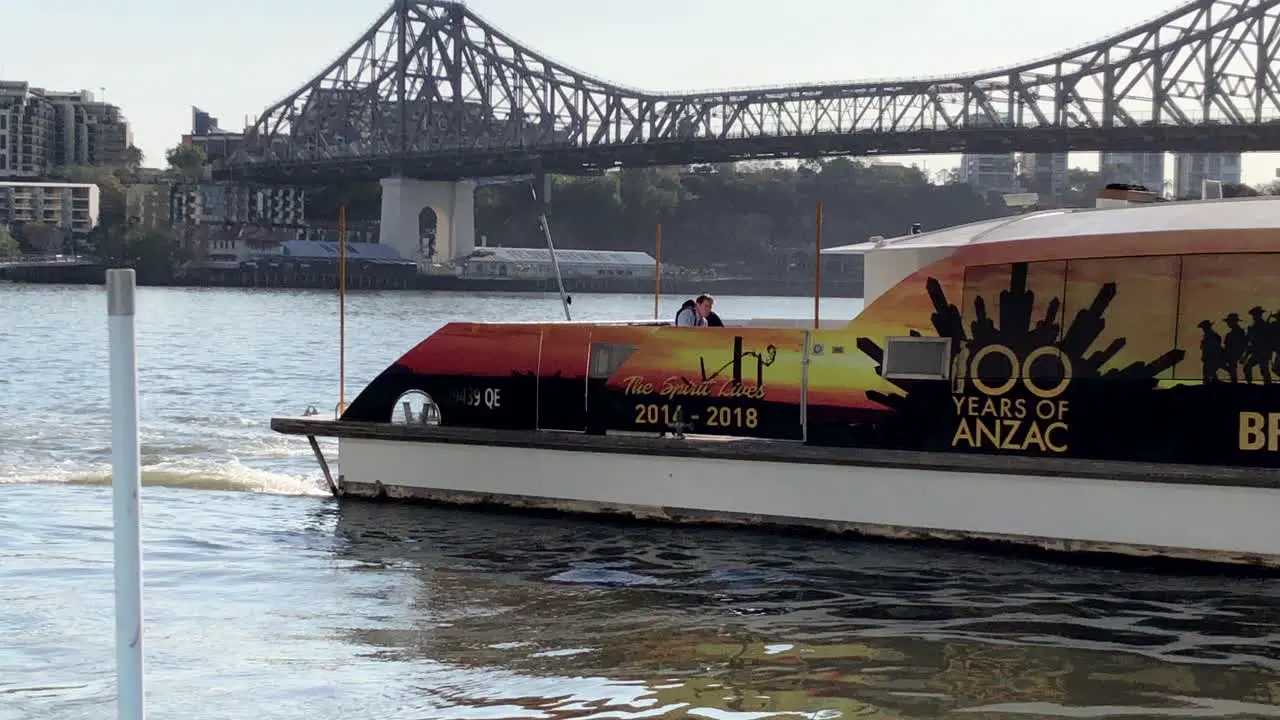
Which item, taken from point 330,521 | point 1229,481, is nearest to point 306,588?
point 330,521

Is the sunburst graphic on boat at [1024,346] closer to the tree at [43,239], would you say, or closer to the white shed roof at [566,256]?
the white shed roof at [566,256]

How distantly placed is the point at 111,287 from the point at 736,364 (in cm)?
810

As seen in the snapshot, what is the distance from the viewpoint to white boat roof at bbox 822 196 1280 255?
1071cm

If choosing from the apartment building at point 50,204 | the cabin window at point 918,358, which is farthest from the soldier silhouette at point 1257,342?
the apartment building at point 50,204

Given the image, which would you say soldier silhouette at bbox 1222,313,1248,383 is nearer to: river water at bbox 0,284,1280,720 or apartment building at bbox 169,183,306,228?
river water at bbox 0,284,1280,720

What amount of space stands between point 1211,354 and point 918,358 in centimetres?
175

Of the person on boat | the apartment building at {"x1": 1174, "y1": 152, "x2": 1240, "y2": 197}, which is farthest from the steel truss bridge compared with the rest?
the person on boat

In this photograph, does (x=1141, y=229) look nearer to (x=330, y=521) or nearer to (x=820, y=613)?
(x=820, y=613)

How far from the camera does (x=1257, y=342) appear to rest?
10.4 m

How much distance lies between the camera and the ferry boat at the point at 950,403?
10516 mm

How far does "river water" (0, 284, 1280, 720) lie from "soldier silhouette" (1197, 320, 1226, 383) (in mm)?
1166

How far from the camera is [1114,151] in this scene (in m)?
76.7

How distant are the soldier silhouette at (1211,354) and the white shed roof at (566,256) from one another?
118m

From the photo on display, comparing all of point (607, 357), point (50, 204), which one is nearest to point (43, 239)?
point (50, 204)
